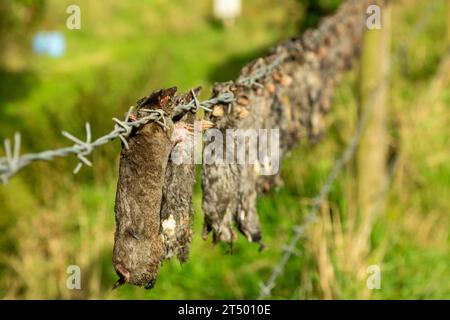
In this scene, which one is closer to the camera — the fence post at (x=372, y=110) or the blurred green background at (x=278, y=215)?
the blurred green background at (x=278, y=215)

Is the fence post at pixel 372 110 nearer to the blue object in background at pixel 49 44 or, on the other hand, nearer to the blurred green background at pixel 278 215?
the blurred green background at pixel 278 215

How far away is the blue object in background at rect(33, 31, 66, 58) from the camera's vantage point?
385 inches

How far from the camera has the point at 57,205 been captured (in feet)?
15.2

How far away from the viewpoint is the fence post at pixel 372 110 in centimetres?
405

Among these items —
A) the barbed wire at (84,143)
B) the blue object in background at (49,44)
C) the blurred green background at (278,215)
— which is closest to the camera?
the barbed wire at (84,143)

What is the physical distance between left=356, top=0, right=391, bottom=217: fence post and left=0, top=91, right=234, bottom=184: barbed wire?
2.16m

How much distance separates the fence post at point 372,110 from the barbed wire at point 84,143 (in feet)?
7.09

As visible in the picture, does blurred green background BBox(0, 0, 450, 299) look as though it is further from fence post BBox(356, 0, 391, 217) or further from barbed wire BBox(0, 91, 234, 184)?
barbed wire BBox(0, 91, 234, 184)

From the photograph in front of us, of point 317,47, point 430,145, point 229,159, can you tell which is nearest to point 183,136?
point 229,159

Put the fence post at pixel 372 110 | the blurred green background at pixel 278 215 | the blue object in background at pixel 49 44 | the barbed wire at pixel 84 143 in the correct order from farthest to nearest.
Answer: the blue object in background at pixel 49 44 → the fence post at pixel 372 110 → the blurred green background at pixel 278 215 → the barbed wire at pixel 84 143

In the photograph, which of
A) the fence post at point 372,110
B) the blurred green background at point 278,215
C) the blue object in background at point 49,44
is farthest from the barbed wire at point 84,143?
the blue object in background at point 49,44

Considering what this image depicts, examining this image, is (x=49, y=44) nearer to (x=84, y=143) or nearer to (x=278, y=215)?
(x=278, y=215)

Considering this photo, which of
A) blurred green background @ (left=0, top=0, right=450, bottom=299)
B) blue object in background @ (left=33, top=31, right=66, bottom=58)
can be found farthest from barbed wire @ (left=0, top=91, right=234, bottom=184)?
blue object in background @ (left=33, top=31, right=66, bottom=58)
